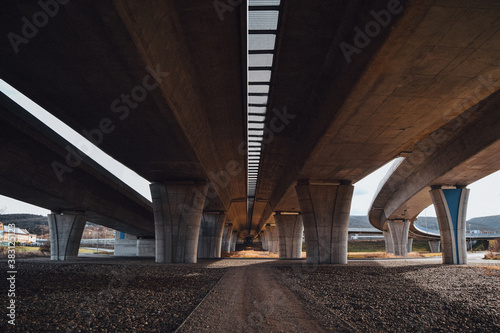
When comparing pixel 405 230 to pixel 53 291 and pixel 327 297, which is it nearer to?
pixel 327 297

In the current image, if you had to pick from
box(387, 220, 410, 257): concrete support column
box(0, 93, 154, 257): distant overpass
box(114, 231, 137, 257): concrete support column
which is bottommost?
box(114, 231, 137, 257): concrete support column

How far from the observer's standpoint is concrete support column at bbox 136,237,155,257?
69.1 m

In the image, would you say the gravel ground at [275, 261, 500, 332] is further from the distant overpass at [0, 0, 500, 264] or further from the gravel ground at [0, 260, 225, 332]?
the distant overpass at [0, 0, 500, 264]

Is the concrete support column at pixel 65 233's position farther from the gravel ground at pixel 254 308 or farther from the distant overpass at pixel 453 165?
the distant overpass at pixel 453 165

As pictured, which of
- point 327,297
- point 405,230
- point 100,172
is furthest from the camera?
point 405,230

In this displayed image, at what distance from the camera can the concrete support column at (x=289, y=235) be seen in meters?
48.7

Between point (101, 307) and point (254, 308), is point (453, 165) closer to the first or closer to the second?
point (254, 308)

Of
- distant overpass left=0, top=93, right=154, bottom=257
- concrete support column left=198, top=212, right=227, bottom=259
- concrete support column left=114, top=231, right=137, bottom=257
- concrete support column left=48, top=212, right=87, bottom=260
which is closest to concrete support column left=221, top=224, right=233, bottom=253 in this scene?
concrete support column left=114, top=231, right=137, bottom=257

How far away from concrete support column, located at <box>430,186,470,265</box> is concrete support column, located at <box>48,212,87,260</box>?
1515 inches

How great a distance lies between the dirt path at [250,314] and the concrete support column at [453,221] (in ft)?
79.7

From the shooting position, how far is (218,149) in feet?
77.8

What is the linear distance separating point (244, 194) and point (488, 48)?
36.5 meters

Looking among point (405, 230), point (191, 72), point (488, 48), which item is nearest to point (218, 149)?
point (191, 72)

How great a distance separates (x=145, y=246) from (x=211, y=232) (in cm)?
2659
